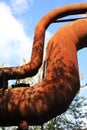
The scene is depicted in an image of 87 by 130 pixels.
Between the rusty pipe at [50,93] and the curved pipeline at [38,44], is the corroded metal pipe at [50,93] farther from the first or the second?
the curved pipeline at [38,44]

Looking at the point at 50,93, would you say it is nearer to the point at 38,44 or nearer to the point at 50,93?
the point at 50,93

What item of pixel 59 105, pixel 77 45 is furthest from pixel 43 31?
pixel 59 105

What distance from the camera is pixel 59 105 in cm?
864

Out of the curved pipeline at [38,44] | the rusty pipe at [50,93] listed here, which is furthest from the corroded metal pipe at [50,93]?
the curved pipeline at [38,44]

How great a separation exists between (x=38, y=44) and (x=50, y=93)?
6.27ft

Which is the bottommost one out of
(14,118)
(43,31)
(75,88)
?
(14,118)

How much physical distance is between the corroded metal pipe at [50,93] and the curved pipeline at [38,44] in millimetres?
341

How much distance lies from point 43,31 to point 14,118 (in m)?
2.97

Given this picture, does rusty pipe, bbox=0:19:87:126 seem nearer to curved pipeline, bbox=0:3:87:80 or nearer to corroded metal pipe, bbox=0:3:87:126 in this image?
corroded metal pipe, bbox=0:3:87:126

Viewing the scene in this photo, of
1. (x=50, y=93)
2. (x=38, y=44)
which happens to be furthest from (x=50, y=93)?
(x=38, y=44)

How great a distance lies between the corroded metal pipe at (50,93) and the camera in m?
8.62

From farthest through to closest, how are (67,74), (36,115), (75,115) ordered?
(75,115), (67,74), (36,115)

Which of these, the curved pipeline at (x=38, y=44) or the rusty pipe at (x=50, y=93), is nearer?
the rusty pipe at (x=50, y=93)

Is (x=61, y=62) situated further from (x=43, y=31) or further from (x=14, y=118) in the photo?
(x=14, y=118)
